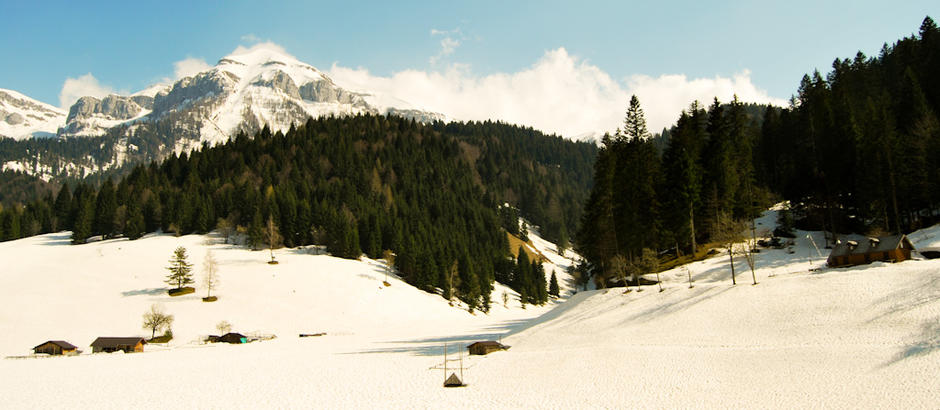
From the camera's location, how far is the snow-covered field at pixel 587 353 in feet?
86.7

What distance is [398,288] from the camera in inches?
3777

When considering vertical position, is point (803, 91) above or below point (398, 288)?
above

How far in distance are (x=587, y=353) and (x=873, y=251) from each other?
30.5 m

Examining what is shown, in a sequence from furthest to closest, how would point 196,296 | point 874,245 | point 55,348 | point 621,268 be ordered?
point 196,296
point 621,268
point 55,348
point 874,245

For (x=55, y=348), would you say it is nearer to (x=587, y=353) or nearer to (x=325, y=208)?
(x=587, y=353)

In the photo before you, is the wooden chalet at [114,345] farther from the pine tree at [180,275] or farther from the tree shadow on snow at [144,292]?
the pine tree at [180,275]

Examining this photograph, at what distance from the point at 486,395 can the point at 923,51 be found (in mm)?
97233

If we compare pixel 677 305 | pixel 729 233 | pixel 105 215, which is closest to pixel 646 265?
pixel 729 233

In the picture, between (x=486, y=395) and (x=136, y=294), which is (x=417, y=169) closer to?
(x=136, y=294)

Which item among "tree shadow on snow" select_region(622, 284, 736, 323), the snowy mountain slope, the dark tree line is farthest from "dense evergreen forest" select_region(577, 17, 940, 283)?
the snowy mountain slope

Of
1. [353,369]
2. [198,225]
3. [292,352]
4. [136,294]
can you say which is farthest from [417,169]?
[353,369]

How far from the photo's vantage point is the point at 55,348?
5441 cm

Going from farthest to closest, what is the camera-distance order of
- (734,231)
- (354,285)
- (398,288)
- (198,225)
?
(198,225)
(398,288)
(354,285)
(734,231)

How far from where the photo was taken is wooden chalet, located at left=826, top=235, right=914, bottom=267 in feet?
146
